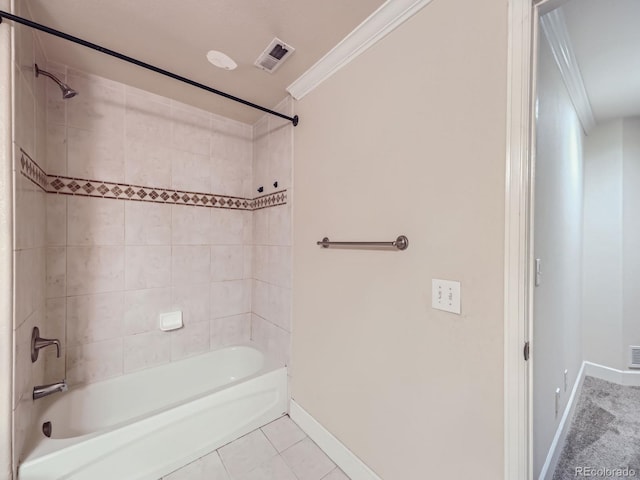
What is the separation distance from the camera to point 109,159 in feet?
5.62

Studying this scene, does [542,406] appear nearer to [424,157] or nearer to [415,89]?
[424,157]

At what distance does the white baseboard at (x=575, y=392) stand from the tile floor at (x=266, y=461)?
1092 millimetres

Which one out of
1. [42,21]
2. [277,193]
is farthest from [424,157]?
[42,21]

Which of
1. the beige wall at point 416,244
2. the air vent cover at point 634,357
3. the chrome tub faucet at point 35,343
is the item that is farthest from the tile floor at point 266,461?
the air vent cover at point 634,357

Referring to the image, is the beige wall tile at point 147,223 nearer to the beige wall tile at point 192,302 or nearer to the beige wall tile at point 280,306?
the beige wall tile at point 192,302

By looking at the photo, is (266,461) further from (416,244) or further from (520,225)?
(520,225)

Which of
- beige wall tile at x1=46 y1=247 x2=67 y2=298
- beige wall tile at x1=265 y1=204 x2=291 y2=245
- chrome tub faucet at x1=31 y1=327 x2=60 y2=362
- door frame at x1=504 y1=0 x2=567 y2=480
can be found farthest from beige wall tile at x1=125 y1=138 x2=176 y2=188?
door frame at x1=504 y1=0 x2=567 y2=480

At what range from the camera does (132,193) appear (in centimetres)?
179

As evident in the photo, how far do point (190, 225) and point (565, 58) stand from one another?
8.41ft

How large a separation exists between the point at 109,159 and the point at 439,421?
7.62 ft

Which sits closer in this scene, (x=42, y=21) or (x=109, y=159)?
(x=42, y=21)

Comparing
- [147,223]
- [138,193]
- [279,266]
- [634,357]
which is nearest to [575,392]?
[634,357]

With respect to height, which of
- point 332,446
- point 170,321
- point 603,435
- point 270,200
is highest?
point 270,200

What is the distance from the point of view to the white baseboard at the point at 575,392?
1398 mm
